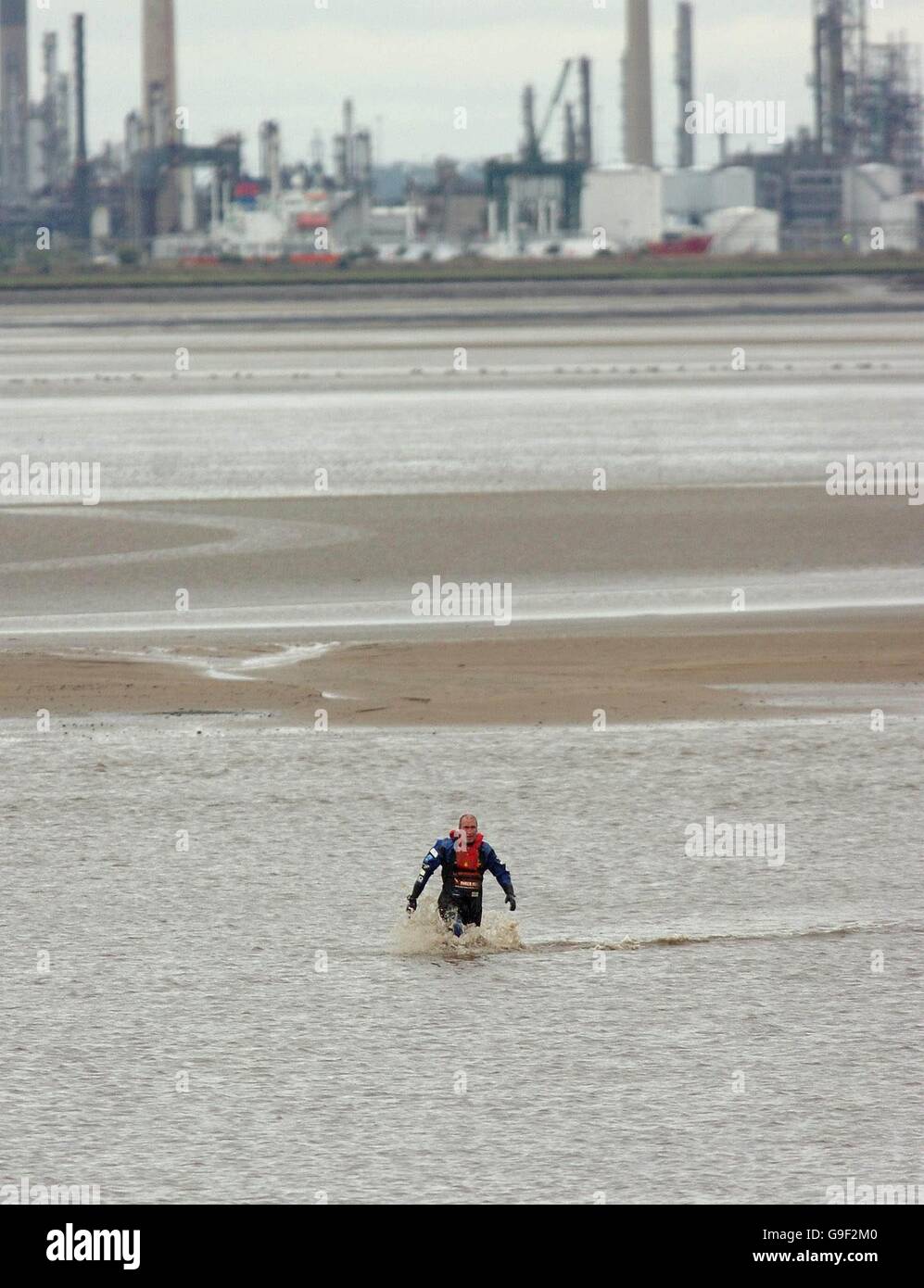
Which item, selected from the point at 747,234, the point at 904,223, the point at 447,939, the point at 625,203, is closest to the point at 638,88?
the point at 625,203

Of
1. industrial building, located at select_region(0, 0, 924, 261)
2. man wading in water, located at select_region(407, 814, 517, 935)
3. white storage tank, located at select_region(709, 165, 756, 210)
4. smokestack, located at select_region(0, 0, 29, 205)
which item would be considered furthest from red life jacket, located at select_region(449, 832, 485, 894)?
smokestack, located at select_region(0, 0, 29, 205)

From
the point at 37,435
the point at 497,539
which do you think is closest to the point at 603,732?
the point at 497,539

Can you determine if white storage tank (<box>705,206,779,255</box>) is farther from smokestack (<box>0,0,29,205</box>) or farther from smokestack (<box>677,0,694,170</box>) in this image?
smokestack (<box>0,0,29,205</box>)

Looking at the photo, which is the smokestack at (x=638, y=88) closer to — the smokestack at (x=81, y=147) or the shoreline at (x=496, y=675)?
the smokestack at (x=81, y=147)

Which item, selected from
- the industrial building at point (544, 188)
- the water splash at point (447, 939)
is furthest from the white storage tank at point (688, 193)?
the water splash at point (447, 939)
